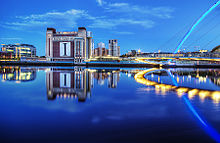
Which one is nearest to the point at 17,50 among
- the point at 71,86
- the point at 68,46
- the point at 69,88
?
the point at 68,46

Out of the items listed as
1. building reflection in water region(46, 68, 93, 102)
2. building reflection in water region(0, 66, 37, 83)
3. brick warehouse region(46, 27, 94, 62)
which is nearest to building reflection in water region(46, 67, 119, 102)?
building reflection in water region(46, 68, 93, 102)

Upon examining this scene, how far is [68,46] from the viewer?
134m

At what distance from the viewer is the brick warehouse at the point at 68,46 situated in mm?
129000

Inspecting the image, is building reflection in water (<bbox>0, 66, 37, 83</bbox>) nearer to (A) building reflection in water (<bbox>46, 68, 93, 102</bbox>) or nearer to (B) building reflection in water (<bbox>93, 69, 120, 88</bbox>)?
(A) building reflection in water (<bbox>46, 68, 93, 102</bbox>)

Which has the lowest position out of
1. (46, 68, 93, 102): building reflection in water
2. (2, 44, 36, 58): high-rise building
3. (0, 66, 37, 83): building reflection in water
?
(46, 68, 93, 102): building reflection in water

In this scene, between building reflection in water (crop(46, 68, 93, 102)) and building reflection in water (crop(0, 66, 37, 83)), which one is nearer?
building reflection in water (crop(46, 68, 93, 102))

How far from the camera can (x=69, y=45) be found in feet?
437

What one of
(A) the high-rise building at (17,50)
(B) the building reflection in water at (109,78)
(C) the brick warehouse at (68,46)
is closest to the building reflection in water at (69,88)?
(B) the building reflection in water at (109,78)

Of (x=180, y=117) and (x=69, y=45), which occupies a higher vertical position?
(x=69, y=45)

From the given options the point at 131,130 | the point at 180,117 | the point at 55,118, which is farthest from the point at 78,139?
the point at 180,117

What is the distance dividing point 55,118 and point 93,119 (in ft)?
4.73

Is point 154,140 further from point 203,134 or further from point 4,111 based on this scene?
point 4,111

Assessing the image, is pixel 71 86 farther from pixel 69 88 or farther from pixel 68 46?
pixel 68 46

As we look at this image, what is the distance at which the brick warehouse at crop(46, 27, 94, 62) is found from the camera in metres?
129
